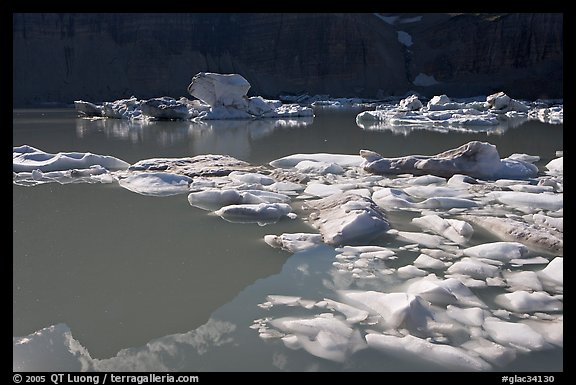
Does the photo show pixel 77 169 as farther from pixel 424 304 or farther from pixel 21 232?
pixel 424 304

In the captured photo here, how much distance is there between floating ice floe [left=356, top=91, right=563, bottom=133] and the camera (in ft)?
59.3

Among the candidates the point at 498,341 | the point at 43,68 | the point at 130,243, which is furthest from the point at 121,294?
the point at 43,68

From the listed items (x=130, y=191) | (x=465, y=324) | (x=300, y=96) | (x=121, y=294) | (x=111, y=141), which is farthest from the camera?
(x=300, y=96)

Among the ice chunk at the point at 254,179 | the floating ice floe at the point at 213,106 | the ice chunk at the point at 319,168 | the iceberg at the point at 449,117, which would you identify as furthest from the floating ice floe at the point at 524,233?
the floating ice floe at the point at 213,106

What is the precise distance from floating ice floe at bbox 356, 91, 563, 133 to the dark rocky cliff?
22.0 metres

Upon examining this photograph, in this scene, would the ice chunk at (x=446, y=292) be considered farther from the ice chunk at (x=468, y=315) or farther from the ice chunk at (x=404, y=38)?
the ice chunk at (x=404, y=38)

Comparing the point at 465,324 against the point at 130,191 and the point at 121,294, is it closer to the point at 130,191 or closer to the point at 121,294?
the point at 121,294

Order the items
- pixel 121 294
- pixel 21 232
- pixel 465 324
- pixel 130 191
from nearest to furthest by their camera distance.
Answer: pixel 465 324 < pixel 121 294 < pixel 21 232 < pixel 130 191

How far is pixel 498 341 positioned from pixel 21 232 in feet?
12.4

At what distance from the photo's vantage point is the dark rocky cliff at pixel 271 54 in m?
48.9

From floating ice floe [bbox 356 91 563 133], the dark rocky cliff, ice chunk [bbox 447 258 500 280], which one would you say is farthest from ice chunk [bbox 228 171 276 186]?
the dark rocky cliff

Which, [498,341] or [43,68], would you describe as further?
[43,68]

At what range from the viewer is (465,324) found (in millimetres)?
2553
